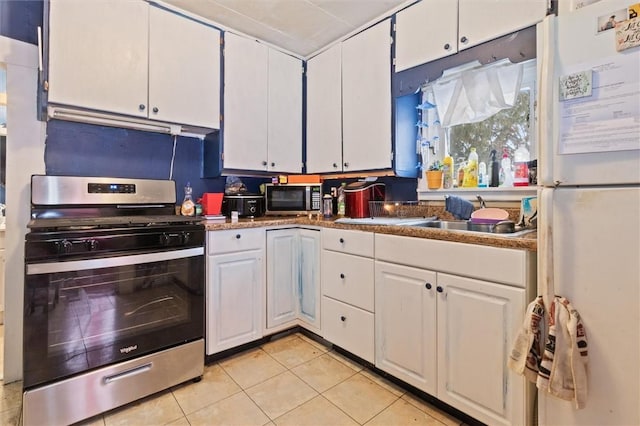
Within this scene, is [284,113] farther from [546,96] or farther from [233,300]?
[546,96]

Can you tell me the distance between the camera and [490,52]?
65.1 inches

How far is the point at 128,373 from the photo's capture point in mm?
1564

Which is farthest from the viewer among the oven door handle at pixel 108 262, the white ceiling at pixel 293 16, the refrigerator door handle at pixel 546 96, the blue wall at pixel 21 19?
the white ceiling at pixel 293 16

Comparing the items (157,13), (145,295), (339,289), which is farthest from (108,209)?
(339,289)

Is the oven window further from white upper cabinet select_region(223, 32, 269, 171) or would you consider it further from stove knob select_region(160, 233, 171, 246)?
stove knob select_region(160, 233, 171, 246)

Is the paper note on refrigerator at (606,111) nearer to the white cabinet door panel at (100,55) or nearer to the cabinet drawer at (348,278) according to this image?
the cabinet drawer at (348,278)

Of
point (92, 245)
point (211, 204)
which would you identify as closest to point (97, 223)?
point (92, 245)

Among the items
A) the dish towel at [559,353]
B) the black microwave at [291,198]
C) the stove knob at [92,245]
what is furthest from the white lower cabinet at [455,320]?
the stove knob at [92,245]

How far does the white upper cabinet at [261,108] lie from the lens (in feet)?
7.72

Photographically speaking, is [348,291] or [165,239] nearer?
[165,239]

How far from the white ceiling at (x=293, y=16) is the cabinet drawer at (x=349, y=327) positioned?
197cm

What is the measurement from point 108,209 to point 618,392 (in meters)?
2.44

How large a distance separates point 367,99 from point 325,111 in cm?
44

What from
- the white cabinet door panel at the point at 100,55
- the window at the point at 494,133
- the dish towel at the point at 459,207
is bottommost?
the dish towel at the point at 459,207
